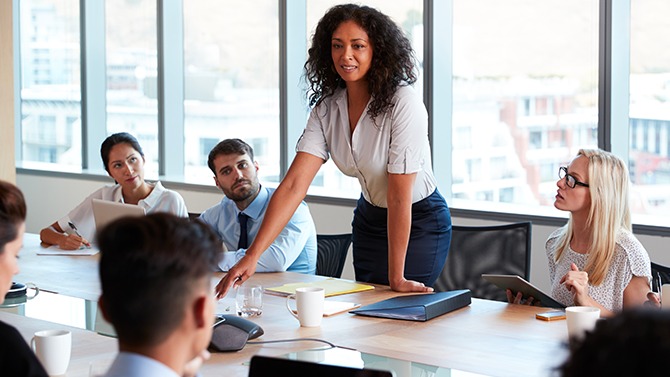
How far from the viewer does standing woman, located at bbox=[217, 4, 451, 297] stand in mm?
3154

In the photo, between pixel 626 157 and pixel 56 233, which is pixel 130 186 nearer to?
pixel 56 233

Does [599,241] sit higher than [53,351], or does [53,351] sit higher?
[599,241]

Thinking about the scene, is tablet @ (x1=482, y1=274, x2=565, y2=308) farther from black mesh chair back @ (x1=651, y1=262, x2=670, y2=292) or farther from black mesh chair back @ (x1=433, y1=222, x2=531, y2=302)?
black mesh chair back @ (x1=433, y1=222, x2=531, y2=302)

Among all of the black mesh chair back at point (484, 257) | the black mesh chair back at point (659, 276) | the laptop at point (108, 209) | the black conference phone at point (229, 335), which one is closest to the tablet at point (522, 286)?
the black mesh chair back at point (659, 276)

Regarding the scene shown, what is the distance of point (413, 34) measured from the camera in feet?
18.6

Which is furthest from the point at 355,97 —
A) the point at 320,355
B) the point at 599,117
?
the point at 599,117

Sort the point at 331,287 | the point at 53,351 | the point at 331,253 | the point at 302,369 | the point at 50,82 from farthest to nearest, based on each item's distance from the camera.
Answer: the point at 50,82
the point at 331,253
the point at 331,287
the point at 53,351
the point at 302,369

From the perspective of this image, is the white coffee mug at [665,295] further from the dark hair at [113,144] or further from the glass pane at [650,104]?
the dark hair at [113,144]

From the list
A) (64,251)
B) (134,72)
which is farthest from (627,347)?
(134,72)

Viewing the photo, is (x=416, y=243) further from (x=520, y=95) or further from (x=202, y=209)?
(x=202, y=209)

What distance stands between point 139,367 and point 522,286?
1771 millimetres

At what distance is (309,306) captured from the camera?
255cm

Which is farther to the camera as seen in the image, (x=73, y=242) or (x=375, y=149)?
(x=73, y=242)

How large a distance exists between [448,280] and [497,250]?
9.1 inches
